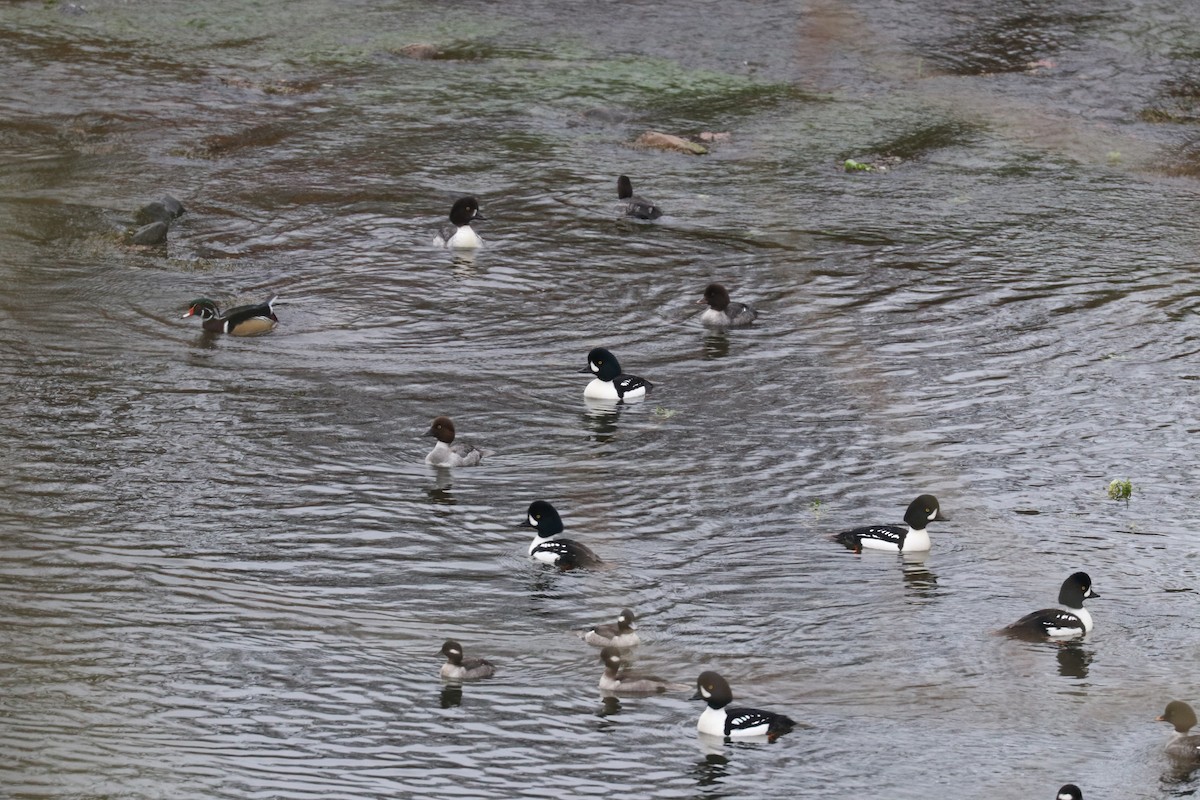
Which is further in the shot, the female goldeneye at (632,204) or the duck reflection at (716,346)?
the female goldeneye at (632,204)

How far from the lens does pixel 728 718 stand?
13.1m

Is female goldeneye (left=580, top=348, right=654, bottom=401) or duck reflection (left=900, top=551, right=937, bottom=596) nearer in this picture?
duck reflection (left=900, top=551, right=937, bottom=596)

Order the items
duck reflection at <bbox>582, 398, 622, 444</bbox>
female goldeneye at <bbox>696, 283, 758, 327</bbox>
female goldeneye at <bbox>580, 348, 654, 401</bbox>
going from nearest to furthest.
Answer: duck reflection at <bbox>582, 398, 622, 444</bbox> → female goldeneye at <bbox>580, 348, 654, 401</bbox> → female goldeneye at <bbox>696, 283, 758, 327</bbox>

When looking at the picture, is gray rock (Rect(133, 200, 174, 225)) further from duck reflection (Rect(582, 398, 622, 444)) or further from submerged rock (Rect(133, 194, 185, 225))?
duck reflection (Rect(582, 398, 622, 444))

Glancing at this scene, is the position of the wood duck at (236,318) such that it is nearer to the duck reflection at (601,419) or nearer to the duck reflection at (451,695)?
the duck reflection at (601,419)

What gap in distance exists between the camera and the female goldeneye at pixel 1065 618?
1461cm

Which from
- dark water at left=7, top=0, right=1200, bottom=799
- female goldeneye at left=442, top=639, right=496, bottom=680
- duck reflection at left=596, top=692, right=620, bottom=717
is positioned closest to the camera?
dark water at left=7, top=0, right=1200, bottom=799

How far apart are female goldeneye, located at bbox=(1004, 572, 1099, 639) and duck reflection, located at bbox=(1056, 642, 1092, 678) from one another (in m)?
0.10

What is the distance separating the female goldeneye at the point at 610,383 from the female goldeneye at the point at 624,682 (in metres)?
6.09

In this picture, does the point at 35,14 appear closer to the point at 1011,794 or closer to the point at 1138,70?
the point at 1138,70

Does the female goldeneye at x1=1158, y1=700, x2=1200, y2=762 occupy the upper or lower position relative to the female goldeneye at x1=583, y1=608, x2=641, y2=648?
lower

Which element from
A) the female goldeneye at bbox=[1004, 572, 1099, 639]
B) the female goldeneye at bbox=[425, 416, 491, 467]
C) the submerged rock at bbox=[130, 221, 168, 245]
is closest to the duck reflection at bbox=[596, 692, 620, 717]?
the female goldeneye at bbox=[1004, 572, 1099, 639]

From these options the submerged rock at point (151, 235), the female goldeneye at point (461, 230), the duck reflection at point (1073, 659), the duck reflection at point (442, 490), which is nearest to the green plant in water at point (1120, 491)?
the duck reflection at point (1073, 659)

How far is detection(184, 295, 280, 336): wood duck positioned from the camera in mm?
20953
